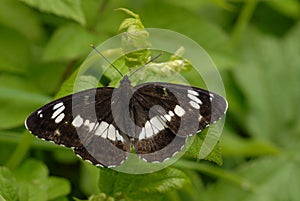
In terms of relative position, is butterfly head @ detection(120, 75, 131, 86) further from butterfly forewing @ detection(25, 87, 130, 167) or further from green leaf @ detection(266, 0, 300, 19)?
green leaf @ detection(266, 0, 300, 19)

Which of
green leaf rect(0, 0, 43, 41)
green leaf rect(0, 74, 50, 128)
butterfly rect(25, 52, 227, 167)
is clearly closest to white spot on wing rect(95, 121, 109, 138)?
butterfly rect(25, 52, 227, 167)

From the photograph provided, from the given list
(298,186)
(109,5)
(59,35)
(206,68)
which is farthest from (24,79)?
(298,186)

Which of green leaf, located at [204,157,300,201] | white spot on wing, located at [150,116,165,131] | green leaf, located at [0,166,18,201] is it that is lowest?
green leaf, located at [204,157,300,201]

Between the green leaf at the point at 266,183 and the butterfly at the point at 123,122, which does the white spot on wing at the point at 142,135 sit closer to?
the butterfly at the point at 123,122

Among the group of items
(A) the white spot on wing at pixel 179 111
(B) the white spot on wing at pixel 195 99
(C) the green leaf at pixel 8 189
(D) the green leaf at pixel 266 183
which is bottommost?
(D) the green leaf at pixel 266 183

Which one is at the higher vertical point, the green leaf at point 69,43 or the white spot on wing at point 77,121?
the white spot on wing at point 77,121

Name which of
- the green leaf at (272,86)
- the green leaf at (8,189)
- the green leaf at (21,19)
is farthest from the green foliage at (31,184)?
the green leaf at (272,86)
